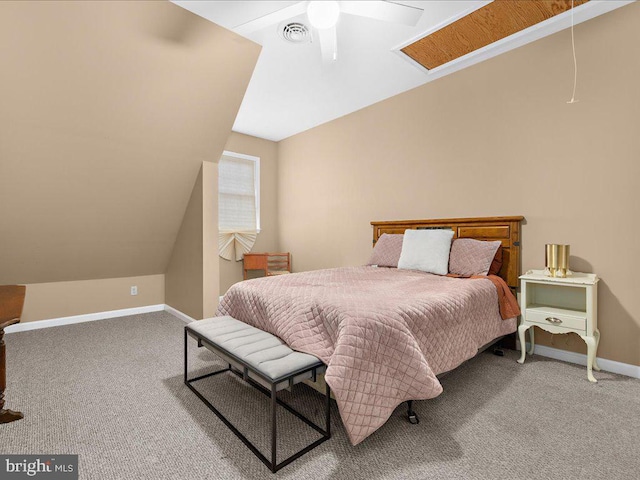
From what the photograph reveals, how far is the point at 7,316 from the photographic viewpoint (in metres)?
1.37

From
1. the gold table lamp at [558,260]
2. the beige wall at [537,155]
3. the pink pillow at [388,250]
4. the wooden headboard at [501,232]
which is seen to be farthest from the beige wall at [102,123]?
the gold table lamp at [558,260]

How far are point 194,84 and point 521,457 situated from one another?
327 centimetres

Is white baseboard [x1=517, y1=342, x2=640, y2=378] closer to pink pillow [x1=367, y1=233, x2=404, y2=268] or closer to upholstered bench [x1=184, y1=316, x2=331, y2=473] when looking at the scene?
pink pillow [x1=367, y1=233, x2=404, y2=268]

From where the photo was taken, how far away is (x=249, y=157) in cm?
498

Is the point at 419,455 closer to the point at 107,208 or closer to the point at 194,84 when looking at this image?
the point at 194,84

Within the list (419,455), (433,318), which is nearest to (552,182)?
(433,318)

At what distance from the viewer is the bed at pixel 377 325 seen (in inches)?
56.4

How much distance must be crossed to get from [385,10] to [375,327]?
69.3 inches

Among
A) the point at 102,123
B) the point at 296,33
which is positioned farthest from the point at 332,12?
the point at 102,123

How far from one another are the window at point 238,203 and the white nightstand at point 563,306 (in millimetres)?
3670

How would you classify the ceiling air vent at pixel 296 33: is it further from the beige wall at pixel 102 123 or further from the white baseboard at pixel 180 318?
the white baseboard at pixel 180 318

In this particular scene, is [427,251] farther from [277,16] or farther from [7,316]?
[7,316]

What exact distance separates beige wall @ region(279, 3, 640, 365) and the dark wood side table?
318cm

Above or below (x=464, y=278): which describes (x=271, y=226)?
above
